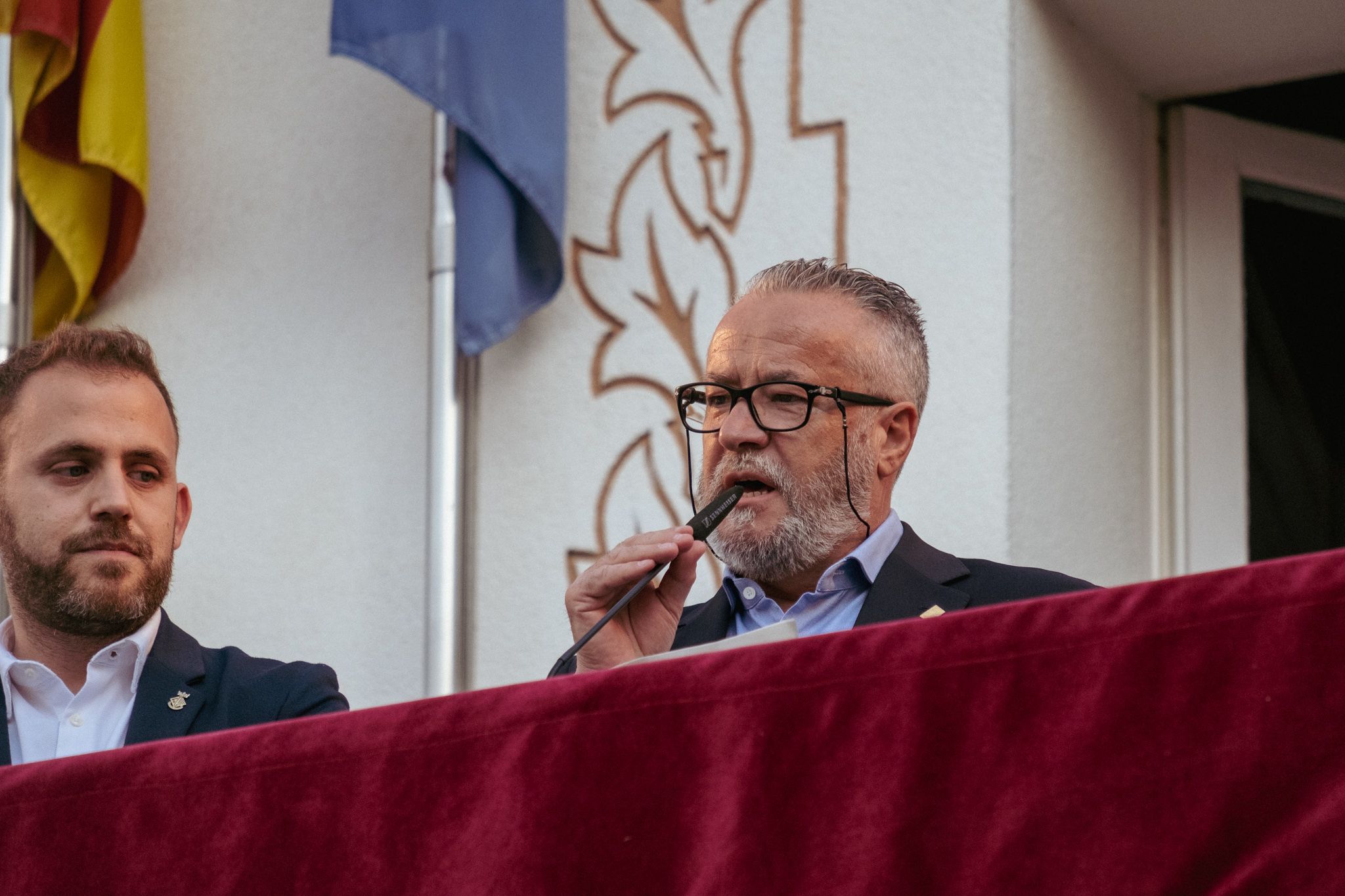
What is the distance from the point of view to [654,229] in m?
3.24

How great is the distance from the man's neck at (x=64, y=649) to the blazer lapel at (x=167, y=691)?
2.7 inches

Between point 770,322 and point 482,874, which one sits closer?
point 482,874

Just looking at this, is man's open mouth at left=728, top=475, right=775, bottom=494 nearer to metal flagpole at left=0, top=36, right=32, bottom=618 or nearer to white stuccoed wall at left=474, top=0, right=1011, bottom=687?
white stuccoed wall at left=474, top=0, right=1011, bottom=687

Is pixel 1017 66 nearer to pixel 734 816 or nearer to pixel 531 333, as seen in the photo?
pixel 531 333

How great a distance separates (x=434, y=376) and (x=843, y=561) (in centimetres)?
Answer: 154

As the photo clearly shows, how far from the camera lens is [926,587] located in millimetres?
2039

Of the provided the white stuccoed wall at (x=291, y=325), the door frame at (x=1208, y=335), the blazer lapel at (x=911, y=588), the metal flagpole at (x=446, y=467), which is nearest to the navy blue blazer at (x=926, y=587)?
the blazer lapel at (x=911, y=588)

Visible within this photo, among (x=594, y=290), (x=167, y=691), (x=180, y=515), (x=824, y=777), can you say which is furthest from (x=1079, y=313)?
(x=824, y=777)

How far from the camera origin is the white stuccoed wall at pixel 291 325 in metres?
3.53

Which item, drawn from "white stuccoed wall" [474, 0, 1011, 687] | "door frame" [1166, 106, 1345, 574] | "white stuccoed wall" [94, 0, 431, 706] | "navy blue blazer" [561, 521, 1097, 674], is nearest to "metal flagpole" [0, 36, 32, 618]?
"white stuccoed wall" [94, 0, 431, 706]

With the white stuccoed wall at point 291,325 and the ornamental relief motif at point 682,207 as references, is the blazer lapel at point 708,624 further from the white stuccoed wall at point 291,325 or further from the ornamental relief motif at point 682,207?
the white stuccoed wall at point 291,325

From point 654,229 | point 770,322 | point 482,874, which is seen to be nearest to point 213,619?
point 654,229

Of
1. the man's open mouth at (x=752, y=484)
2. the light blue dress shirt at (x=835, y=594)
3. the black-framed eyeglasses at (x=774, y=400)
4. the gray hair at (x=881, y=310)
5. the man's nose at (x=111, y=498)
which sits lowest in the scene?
the light blue dress shirt at (x=835, y=594)

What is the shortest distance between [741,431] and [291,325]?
191cm
